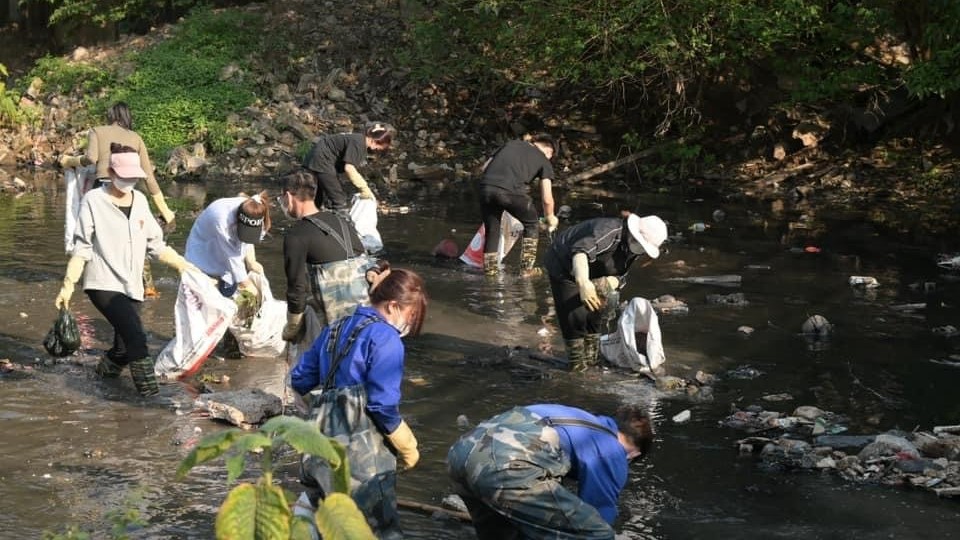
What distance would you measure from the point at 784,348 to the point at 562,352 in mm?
1891

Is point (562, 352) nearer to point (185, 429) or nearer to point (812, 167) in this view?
point (185, 429)

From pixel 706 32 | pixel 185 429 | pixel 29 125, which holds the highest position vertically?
pixel 706 32

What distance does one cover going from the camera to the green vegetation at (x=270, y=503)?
11.6 ft

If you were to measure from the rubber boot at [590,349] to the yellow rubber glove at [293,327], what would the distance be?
2.31m

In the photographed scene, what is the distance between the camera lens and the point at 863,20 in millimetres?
17719

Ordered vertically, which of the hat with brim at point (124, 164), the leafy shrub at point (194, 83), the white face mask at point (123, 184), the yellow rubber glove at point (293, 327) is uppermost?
the leafy shrub at point (194, 83)

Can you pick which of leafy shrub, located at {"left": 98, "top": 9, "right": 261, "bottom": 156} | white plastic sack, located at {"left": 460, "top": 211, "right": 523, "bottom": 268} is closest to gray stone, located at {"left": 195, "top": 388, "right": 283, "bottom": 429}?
white plastic sack, located at {"left": 460, "top": 211, "right": 523, "bottom": 268}

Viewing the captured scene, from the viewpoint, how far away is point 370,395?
16.5 ft

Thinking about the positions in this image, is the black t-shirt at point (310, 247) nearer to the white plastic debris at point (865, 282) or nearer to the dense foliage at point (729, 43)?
Result: the white plastic debris at point (865, 282)

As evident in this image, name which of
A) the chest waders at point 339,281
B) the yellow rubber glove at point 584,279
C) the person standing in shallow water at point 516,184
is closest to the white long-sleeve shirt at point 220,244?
the chest waders at point 339,281

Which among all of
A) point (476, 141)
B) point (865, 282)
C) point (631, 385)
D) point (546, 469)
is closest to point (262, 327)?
point (631, 385)

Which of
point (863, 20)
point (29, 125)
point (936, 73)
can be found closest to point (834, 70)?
point (863, 20)

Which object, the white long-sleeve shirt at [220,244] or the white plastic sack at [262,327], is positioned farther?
the white plastic sack at [262,327]

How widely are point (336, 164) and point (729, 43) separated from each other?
8.90 metres
